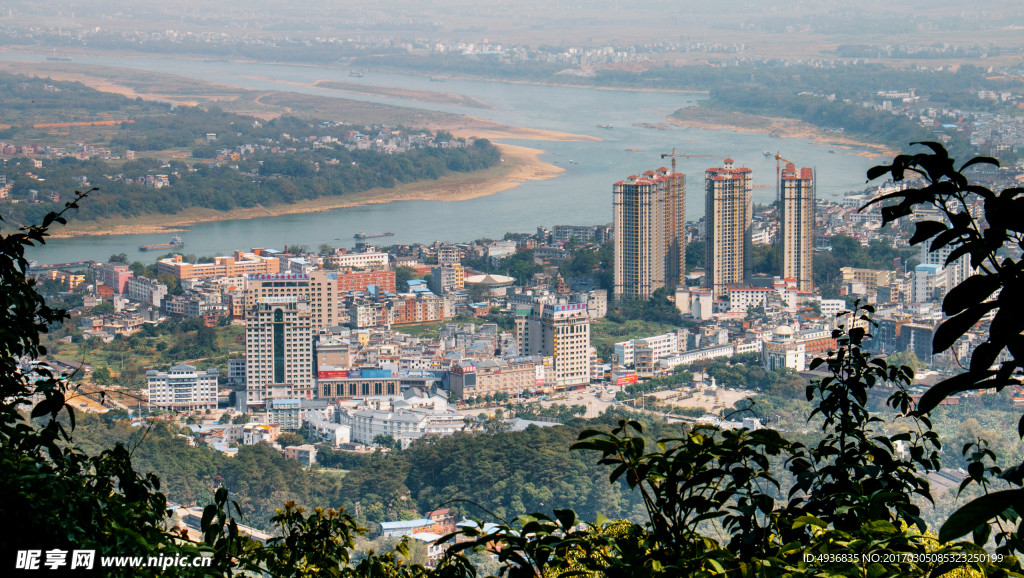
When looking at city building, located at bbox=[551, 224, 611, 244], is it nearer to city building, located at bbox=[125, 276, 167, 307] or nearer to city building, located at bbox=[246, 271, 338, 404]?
city building, located at bbox=[125, 276, 167, 307]

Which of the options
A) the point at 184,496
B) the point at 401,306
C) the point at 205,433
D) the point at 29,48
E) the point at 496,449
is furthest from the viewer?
the point at 29,48

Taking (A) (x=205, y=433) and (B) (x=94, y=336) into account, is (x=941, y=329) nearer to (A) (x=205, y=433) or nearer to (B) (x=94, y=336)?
(A) (x=205, y=433)

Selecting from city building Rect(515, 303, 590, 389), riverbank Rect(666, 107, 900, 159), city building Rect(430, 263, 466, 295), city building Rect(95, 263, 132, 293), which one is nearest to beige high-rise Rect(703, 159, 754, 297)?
city building Rect(430, 263, 466, 295)

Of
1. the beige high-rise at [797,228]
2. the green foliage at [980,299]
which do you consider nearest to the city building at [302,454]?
the green foliage at [980,299]

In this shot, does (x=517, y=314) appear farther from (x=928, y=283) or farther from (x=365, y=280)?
A: (x=928, y=283)

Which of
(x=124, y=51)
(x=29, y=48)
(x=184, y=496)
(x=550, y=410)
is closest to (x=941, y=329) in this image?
(x=184, y=496)

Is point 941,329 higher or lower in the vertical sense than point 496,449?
higher

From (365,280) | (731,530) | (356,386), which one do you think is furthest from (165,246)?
(731,530)
